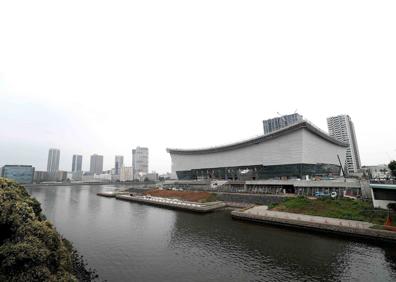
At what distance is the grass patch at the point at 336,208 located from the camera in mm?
30586

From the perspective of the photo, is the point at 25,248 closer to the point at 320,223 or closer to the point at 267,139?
the point at 320,223

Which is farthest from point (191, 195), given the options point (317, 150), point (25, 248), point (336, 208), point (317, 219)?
point (25, 248)

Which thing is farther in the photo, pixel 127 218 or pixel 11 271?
pixel 127 218

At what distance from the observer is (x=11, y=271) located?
10086 mm

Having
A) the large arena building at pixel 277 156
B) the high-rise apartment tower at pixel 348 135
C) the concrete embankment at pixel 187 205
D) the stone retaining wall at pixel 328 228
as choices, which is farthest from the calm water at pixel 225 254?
the high-rise apartment tower at pixel 348 135

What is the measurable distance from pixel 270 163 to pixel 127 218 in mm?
52482

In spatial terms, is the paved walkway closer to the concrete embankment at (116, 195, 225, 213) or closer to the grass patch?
the grass patch

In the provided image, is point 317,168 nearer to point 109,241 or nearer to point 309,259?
point 309,259

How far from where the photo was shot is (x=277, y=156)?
7588 cm

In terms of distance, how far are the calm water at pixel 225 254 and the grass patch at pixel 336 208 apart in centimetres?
766

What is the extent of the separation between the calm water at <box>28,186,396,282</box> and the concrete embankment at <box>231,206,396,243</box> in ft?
6.60

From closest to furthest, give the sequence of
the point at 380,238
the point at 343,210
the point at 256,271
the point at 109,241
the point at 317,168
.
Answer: the point at 256,271
the point at 380,238
the point at 109,241
the point at 343,210
the point at 317,168

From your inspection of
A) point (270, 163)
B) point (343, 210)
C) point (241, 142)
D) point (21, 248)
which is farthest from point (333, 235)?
point (241, 142)

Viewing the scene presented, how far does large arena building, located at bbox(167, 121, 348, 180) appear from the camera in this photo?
71.8 m
